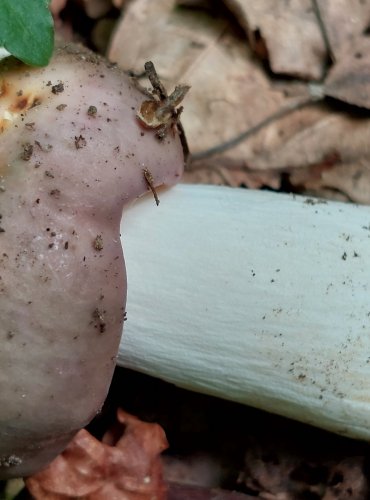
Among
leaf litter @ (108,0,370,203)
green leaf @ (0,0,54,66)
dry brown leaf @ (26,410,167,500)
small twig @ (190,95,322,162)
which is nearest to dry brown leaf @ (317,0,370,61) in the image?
leaf litter @ (108,0,370,203)

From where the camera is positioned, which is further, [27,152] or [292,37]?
[292,37]

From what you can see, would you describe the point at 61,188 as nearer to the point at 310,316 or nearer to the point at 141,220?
the point at 141,220

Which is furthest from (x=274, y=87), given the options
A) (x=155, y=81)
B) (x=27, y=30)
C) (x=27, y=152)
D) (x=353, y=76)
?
(x=27, y=152)

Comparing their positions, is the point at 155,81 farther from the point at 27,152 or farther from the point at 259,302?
the point at 259,302

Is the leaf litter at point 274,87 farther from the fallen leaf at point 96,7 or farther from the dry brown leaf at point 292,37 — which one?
the fallen leaf at point 96,7

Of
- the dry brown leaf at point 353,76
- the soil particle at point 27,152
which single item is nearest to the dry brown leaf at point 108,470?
the soil particle at point 27,152
